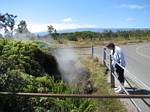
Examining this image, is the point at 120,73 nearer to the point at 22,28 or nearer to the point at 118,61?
the point at 118,61

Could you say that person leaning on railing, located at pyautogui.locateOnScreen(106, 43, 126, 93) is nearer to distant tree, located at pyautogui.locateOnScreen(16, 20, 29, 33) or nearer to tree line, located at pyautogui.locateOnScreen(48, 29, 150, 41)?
distant tree, located at pyautogui.locateOnScreen(16, 20, 29, 33)

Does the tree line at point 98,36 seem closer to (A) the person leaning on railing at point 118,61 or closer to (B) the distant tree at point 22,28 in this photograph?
(B) the distant tree at point 22,28

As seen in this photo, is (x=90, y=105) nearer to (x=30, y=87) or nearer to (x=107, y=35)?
(x=30, y=87)

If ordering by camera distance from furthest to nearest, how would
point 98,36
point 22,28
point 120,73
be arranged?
1. point 98,36
2. point 22,28
3. point 120,73

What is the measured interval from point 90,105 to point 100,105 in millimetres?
1364

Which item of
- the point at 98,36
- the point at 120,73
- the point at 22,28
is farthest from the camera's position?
the point at 98,36

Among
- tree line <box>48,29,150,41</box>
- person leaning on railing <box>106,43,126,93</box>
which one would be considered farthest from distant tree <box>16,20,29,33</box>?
person leaning on railing <box>106,43,126,93</box>

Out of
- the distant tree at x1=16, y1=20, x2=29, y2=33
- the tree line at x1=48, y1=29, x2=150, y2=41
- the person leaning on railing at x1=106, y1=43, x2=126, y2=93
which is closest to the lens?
the person leaning on railing at x1=106, y1=43, x2=126, y2=93

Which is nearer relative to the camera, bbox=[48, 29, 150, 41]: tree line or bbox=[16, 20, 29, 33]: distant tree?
bbox=[16, 20, 29, 33]: distant tree

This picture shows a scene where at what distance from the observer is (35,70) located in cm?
1219

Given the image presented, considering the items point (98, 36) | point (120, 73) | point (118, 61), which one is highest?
point (118, 61)

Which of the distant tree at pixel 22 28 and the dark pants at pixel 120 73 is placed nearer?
the dark pants at pixel 120 73

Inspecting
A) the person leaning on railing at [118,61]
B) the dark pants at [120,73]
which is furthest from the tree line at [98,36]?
the dark pants at [120,73]

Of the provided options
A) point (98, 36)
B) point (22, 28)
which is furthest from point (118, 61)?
point (98, 36)
